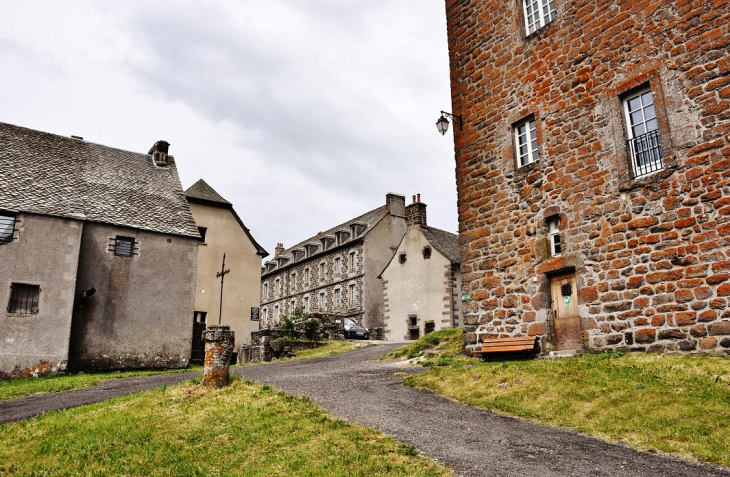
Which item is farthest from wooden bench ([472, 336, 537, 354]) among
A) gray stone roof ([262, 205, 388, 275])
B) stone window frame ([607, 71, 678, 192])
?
gray stone roof ([262, 205, 388, 275])

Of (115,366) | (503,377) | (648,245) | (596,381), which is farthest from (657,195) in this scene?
(115,366)

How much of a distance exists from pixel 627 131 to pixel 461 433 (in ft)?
22.8

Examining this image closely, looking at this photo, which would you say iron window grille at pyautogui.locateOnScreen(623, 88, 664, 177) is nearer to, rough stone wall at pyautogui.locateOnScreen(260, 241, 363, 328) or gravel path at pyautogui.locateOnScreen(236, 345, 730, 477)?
gravel path at pyautogui.locateOnScreen(236, 345, 730, 477)

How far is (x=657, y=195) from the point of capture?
30.8ft

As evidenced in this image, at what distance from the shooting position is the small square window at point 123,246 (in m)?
18.4

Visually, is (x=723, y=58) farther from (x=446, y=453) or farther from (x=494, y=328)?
(x=446, y=453)

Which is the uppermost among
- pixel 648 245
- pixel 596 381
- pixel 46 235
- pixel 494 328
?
pixel 46 235

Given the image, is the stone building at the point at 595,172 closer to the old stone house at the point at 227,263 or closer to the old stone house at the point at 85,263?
the old stone house at the point at 85,263

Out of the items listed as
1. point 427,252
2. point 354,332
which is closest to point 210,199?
point 354,332

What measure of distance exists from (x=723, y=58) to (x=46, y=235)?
1819 centimetres

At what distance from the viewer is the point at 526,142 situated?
1205 centimetres

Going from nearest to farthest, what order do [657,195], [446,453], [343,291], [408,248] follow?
1. [446,453]
2. [657,195]
3. [408,248]
4. [343,291]

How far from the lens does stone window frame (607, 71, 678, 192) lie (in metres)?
9.30

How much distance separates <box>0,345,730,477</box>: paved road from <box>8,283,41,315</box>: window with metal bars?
6224 millimetres
